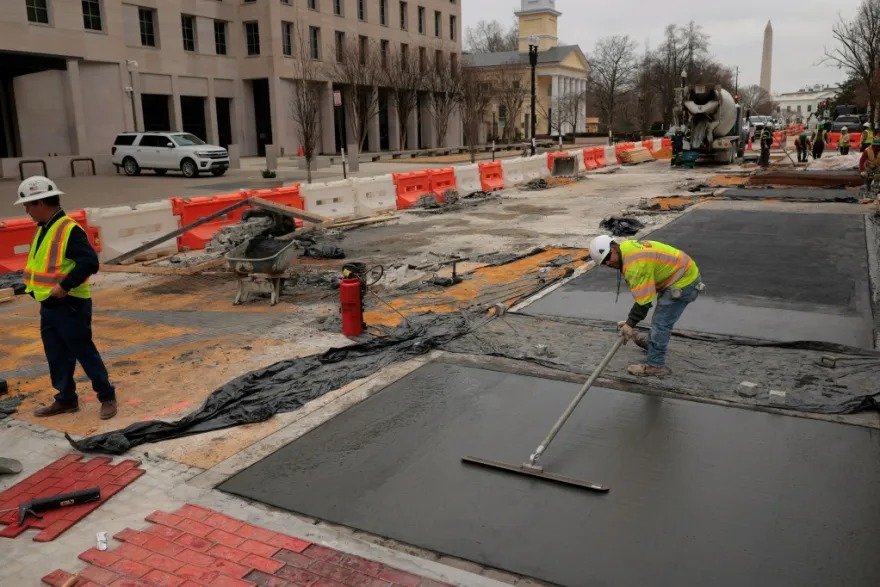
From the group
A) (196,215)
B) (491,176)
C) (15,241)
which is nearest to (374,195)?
(196,215)

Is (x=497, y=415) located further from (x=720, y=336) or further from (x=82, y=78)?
(x=82, y=78)

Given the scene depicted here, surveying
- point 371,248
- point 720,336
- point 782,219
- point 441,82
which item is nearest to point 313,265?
point 371,248

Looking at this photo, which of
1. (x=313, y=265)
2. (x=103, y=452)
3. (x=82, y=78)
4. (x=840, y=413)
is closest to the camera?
(x=103, y=452)

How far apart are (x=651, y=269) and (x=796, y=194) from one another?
15311 millimetres

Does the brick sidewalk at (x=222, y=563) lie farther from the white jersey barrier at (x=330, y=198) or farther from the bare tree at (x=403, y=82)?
the bare tree at (x=403, y=82)

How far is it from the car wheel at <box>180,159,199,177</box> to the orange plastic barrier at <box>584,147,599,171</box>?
16.2 m

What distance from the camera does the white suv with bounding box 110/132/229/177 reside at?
1160 inches

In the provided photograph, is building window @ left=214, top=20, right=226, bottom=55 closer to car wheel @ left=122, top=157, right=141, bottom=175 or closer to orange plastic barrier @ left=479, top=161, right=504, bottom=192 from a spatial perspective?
car wheel @ left=122, top=157, right=141, bottom=175

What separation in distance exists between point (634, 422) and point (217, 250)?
8.58 meters

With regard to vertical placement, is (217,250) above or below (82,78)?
below

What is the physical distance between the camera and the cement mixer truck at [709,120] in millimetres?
27734

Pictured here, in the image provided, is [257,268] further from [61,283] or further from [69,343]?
[61,283]

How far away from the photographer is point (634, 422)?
5.36 metres

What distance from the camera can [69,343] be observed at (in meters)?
5.50
